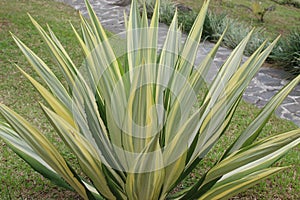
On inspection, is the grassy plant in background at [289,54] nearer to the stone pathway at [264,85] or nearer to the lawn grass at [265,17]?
the stone pathway at [264,85]

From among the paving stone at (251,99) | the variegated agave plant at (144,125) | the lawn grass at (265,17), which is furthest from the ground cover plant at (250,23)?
the paving stone at (251,99)

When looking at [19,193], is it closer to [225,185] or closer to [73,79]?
[73,79]

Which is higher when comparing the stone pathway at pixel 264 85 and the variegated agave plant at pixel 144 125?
the variegated agave plant at pixel 144 125

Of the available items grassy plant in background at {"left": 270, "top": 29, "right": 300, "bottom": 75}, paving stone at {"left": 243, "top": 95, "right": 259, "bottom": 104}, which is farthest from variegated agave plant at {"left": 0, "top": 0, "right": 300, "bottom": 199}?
grassy plant in background at {"left": 270, "top": 29, "right": 300, "bottom": 75}

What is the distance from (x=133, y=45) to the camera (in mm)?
2639

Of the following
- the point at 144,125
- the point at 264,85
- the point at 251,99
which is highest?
the point at 144,125

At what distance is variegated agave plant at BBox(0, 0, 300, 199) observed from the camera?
1.84 meters

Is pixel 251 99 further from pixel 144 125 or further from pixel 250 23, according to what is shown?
pixel 250 23

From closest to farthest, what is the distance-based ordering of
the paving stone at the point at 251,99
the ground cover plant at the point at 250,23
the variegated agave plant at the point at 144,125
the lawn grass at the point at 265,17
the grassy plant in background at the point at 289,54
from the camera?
1. the variegated agave plant at the point at 144,125
2. the paving stone at the point at 251,99
3. the grassy plant in background at the point at 289,54
4. the ground cover plant at the point at 250,23
5. the lawn grass at the point at 265,17

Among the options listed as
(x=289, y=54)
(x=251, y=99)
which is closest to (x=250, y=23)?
(x=289, y=54)

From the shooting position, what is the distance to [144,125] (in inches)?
72.7

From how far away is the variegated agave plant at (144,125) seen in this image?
184 cm

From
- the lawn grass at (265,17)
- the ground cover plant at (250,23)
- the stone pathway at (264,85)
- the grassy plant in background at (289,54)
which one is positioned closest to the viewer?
the stone pathway at (264,85)

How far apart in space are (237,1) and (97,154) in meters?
12.5
